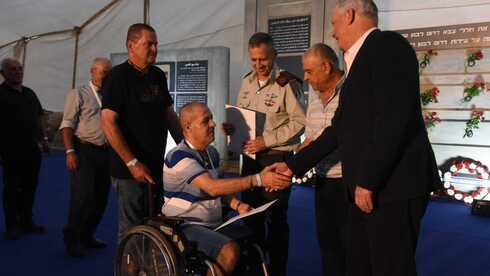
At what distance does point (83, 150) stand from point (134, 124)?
3.90 ft

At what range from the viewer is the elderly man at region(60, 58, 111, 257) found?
124 inches

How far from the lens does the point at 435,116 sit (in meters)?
5.71

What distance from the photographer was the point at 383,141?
139 centimetres

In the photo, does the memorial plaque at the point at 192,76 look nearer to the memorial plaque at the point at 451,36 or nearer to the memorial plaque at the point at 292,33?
the memorial plaque at the point at 292,33

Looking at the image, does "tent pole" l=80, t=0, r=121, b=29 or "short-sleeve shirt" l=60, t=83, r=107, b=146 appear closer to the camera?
"short-sleeve shirt" l=60, t=83, r=107, b=146

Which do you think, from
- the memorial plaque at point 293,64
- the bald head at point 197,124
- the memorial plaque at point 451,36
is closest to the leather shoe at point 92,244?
the bald head at point 197,124

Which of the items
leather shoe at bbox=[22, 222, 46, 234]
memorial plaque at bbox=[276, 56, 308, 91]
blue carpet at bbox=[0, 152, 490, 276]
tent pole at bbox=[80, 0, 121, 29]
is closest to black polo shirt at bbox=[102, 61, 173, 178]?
blue carpet at bbox=[0, 152, 490, 276]

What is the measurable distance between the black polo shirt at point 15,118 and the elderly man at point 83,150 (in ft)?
2.38

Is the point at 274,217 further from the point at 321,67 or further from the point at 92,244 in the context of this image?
the point at 92,244

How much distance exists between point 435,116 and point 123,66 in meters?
4.56

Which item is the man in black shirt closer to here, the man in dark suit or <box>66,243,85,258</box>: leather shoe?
the man in dark suit

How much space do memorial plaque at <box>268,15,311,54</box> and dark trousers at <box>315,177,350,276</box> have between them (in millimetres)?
4077

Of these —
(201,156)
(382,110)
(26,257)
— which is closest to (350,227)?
(382,110)

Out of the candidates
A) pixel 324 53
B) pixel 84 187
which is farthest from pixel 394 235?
pixel 84 187
